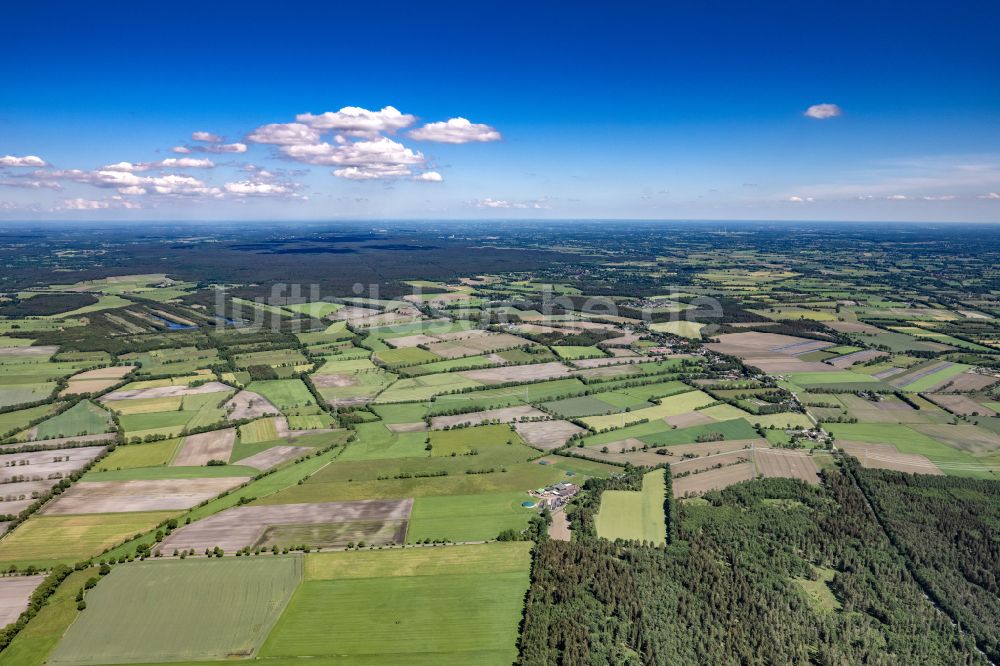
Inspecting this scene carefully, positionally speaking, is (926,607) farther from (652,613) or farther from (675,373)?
(675,373)

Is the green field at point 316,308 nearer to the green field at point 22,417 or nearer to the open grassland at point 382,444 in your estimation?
the green field at point 22,417

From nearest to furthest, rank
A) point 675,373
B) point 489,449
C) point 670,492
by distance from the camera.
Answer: point 670,492
point 489,449
point 675,373

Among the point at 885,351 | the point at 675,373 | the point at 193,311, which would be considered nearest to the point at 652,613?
the point at 675,373

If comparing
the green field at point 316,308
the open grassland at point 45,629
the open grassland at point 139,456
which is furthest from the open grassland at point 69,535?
the green field at point 316,308

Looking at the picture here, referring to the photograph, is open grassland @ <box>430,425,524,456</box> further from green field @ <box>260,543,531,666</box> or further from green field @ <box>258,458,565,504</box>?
green field @ <box>260,543,531,666</box>

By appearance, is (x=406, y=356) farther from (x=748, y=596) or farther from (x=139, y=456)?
(x=748, y=596)
